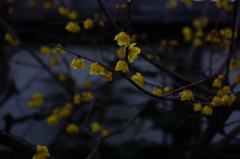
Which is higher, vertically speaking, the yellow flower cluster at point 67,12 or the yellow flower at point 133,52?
the yellow flower cluster at point 67,12

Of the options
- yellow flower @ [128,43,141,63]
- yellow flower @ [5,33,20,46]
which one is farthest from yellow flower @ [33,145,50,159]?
Result: yellow flower @ [5,33,20,46]

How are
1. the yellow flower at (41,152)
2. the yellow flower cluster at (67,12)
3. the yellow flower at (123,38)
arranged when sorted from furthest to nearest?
the yellow flower cluster at (67,12) → the yellow flower at (41,152) → the yellow flower at (123,38)

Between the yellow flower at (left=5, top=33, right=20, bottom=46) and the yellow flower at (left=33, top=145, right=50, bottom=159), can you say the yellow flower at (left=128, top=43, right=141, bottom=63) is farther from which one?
the yellow flower at (left=5, top=33, right=20, bottom=46)

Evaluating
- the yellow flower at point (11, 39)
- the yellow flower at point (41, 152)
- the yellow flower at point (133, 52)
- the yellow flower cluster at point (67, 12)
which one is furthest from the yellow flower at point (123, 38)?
the yellow flower at point (11, 39)

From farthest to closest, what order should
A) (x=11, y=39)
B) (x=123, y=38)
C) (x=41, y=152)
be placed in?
(x=11, y=39) < (x=41, y=152) < (x=123, y=38)

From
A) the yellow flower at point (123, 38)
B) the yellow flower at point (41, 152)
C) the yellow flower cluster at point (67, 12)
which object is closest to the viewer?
the yellow flower at point (123, 38)

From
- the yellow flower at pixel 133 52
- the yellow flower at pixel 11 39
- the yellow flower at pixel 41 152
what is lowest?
the yellow flower at pixel 41 152

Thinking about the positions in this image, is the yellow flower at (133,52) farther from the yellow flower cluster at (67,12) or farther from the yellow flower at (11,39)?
the yellow flower at (11,39)

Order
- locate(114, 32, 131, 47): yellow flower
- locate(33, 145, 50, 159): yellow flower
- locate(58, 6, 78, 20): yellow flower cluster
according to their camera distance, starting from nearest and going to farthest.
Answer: locate(114, 32, 131, 47): yellow flower, locate(33, 145, 50, 159): yellow flower, locate(58, 6, 78, 20): yellow flower cluster

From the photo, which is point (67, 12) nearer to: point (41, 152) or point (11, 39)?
point (11, 39)

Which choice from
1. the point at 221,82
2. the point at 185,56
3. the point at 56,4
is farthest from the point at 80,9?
→ the point at 221,82

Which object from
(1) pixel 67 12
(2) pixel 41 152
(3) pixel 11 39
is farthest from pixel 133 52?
(3) pixel 11 39
